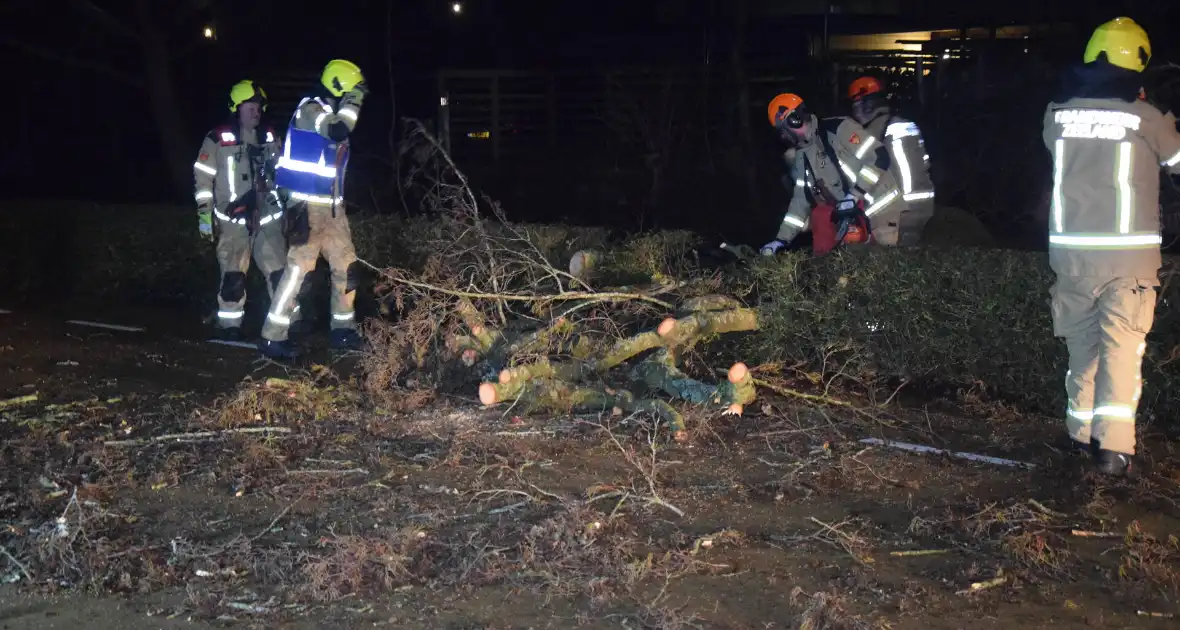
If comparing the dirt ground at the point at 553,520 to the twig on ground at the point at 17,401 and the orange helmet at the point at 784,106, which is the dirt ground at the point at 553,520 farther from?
the orange helmet at the point at 784,106

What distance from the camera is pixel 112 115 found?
A: 21.0 m

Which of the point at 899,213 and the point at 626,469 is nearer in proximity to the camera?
the point at 626,469

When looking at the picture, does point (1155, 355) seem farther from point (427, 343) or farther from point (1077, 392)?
point (427, 343)

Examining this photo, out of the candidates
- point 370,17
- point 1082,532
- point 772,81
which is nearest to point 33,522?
point 1082,532

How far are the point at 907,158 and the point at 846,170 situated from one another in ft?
1.25

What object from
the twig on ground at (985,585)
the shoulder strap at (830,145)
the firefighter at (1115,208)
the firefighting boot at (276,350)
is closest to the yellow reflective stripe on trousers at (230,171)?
the firefighting boot at (276,350)

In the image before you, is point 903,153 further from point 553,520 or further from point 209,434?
point 209,434

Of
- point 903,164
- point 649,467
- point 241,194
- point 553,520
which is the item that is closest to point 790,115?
point 903,164

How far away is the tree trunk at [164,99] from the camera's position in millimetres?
14742

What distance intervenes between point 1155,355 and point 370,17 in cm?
2111

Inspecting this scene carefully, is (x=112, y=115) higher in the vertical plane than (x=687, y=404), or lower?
higher

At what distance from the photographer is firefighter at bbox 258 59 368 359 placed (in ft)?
25.7

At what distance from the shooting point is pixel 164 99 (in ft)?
49.4

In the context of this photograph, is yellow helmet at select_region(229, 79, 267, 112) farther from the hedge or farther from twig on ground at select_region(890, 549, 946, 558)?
twig on ground at select_region(890, 549, 946, 558)
